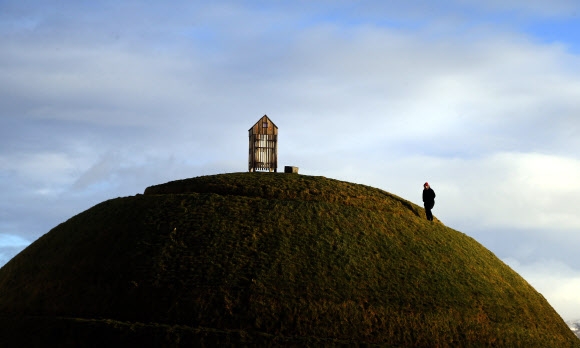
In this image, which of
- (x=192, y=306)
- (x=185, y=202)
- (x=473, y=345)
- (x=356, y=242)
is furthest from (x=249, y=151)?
(x=473, y=345)

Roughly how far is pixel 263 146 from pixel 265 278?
16527mm

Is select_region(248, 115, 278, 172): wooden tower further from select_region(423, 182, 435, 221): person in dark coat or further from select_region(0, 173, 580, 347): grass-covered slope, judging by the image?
select_region(423, 182, 435, 221): person in dark coat

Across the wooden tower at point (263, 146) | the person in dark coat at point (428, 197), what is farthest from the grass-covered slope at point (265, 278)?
the wooden tower at point (263, 146)

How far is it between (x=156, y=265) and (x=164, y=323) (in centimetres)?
386

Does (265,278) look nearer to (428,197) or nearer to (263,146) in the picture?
(428,197)

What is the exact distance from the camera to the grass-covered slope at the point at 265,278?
3173cm

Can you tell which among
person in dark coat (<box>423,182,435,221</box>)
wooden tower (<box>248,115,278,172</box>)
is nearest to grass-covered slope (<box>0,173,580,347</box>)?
person in dark coat (<box>423,182,435,221</box>)

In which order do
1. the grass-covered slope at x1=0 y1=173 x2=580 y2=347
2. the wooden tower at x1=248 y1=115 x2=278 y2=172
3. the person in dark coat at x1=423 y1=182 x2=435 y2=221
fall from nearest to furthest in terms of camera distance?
the grass-covered slope at x1=0 y1=173 x2=580 y2=347, the person in dark coat at x1=423 y1=182 x2=435 y2=221, the wooden tower at x1=248 y1=115 x2=278 y2=172

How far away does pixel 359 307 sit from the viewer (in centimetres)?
3303

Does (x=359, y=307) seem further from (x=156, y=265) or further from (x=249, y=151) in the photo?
(x=249, y=151)

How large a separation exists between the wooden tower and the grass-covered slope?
3978 millimetres

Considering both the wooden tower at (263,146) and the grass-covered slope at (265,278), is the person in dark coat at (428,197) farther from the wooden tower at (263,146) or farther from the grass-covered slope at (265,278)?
the wooden tower at (263,146)

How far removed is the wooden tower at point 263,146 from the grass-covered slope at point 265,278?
157 inches

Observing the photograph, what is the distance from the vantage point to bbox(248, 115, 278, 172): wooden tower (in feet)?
158
